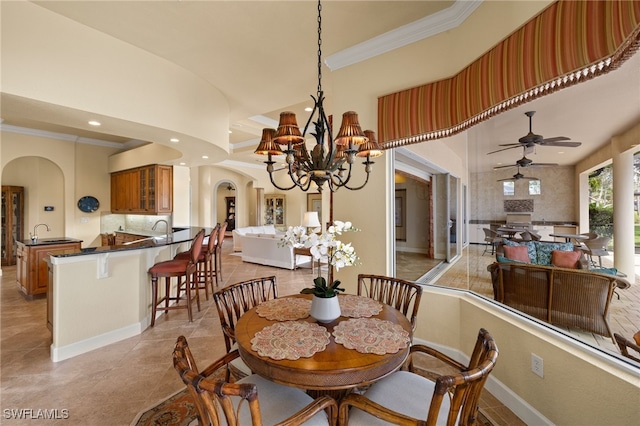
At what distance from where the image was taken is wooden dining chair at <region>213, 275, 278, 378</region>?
1.69 m

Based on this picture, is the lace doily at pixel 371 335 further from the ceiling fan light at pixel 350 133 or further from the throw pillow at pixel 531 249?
the throw pillow at pixel 531 249

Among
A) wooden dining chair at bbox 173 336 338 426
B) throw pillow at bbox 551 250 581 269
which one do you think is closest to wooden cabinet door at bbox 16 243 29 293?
wooden dining chair at bbox 173 336 338 426

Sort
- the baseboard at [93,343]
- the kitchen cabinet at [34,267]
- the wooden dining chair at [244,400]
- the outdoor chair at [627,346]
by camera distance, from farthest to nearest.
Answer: the kitchen cabinet at [34,267], the baseboard at [93,343], the outdoor chair at [627,346], the wooden dining chair at [244,400]

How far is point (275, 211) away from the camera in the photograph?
11016mm

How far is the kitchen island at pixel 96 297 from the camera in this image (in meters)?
2.61

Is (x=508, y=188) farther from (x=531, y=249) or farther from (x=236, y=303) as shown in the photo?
(x=236, y=303)

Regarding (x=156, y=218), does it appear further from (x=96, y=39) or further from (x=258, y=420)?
(x=258, y=420)

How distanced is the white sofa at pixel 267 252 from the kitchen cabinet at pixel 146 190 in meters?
2.02

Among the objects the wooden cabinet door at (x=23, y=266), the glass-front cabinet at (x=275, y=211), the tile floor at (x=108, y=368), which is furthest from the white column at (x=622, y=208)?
the glass-front cabinet at (x=275, y=211)

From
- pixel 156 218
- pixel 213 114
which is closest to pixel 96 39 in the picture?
pixel 213 114

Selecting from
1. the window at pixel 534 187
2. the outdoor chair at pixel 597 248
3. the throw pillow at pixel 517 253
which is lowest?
the throw pillow at pixel 517 253

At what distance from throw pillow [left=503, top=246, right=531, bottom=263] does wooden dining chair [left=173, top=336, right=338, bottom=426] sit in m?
2.10

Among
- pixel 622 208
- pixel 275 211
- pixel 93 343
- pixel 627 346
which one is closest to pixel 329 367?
pixel 627 346

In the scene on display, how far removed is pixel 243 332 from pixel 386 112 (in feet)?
7.66
